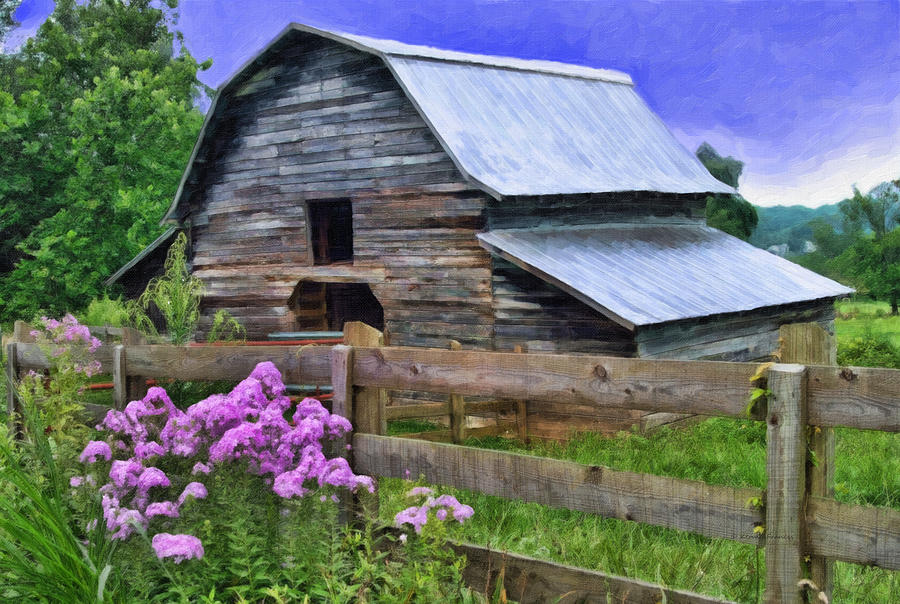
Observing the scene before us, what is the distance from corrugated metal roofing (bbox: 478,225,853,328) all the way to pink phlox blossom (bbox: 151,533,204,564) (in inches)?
322

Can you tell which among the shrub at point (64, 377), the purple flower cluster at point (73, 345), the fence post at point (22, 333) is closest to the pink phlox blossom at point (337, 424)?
the shrub at point (64, 377)

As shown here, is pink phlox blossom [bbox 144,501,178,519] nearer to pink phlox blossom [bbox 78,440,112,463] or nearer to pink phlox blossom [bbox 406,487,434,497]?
pink phlox blossom [bbox 78,440,112,463]

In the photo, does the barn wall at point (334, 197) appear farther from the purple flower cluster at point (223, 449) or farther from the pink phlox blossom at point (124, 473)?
the pink phlox blossom at point (124, 473)

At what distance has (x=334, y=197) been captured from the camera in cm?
1602

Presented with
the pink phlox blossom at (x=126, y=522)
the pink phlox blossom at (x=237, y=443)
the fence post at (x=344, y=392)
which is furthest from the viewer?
the fence post at (x=344, y=392)

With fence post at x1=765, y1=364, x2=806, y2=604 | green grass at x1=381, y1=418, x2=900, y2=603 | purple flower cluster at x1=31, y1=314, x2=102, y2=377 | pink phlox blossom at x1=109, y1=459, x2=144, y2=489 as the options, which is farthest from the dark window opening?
fence post at x1=765, y1=364, x2=806, y2=604

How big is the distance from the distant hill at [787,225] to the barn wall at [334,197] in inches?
1783

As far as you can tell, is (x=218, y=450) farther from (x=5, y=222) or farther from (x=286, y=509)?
(x=5, y=222)

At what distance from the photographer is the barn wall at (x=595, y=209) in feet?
47.9

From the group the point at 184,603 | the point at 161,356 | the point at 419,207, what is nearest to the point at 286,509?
the point at 184,603

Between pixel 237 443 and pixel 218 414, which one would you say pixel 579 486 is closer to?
pixel 237 443

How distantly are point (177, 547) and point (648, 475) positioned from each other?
209 cm

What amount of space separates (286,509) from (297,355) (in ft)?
3.32

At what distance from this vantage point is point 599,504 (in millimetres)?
4434
